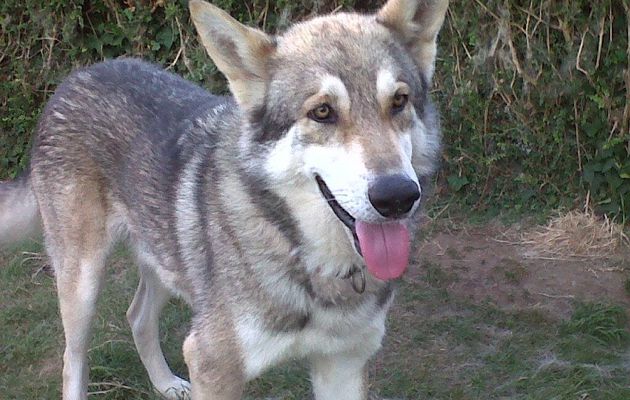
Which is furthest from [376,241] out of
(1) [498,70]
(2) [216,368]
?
(1) [498,70]

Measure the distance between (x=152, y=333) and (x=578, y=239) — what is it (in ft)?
9.12

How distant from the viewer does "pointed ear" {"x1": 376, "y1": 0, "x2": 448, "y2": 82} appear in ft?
10.4

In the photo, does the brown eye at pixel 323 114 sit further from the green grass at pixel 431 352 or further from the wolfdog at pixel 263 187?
the green grass at pixel 431 352

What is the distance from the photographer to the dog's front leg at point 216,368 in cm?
311

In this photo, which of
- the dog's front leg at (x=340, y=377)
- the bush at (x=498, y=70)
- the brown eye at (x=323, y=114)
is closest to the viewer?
the brown eye at (x=323, y=114)

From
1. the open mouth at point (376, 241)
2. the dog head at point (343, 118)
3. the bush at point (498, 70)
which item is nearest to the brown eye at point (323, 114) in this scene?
the dog head at point (343, 118)

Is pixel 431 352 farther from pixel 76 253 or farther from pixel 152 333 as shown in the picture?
pixel 76 253

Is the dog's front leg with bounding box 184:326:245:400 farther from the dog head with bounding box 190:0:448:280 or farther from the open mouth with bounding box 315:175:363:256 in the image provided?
the open mouth with bounding box 315:175:363:256

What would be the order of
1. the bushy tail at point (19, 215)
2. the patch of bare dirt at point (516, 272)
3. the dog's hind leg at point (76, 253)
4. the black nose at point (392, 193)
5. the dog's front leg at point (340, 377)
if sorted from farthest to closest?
the patch of bare dirt at point (516, 272) < the bushy tail at point (19, 215) < the dog's hind leg at point (76, 253) < the dog's front leg at point (340, 377) < the black nose at point (392, 193)

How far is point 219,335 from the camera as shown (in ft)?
10.3

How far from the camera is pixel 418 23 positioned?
3.21 metres

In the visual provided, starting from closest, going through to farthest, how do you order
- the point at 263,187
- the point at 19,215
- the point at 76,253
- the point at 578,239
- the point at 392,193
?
1. the point at 392,193
2. the point at 263,187
3. the point at 76,253
4. the point at 19,215
5. the point at 578,239

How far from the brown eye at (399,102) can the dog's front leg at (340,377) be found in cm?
103

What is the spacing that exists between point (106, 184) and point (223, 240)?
2.72 feet
